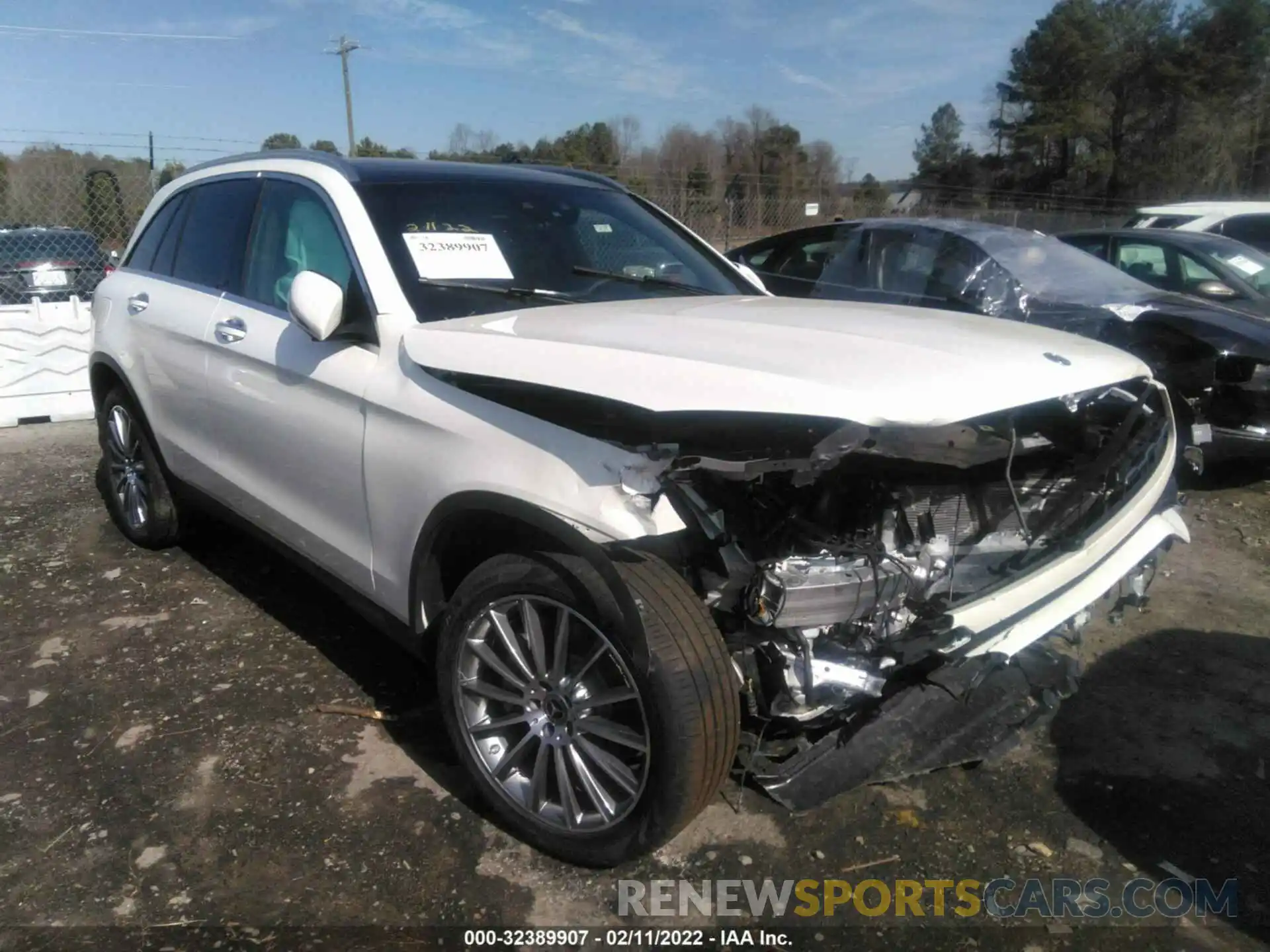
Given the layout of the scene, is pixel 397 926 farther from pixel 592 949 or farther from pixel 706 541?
pixel 706 541

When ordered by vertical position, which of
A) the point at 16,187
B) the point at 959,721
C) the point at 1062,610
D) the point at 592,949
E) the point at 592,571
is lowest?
the point at 592,949

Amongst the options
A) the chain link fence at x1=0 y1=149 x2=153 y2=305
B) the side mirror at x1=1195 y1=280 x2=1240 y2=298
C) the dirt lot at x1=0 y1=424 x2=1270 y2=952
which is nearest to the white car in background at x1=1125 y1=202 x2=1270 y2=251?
the side mirror at x1=1195 y1=280 x2=1240 y2=298

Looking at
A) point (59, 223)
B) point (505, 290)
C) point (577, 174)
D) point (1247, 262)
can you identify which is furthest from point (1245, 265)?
point (59, 223)

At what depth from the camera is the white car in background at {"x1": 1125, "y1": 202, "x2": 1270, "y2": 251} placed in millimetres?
10344

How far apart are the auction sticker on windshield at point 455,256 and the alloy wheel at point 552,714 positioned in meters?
1.13

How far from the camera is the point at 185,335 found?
385 centimetres

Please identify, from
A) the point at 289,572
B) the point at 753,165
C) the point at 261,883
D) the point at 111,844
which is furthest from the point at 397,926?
the point at 753,165

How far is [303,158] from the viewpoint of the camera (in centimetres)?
348

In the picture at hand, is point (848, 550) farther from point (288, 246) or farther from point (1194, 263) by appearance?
point (1194, 263)

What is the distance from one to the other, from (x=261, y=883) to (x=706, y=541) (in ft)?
4.87

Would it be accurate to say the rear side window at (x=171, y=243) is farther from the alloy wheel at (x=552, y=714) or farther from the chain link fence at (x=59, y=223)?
the chain link fence at (x=59, y=223)

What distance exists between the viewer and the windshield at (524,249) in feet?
9.73

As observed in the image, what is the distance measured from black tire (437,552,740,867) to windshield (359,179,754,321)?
1005 millimetres

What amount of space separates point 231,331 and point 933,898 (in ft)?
9.85
